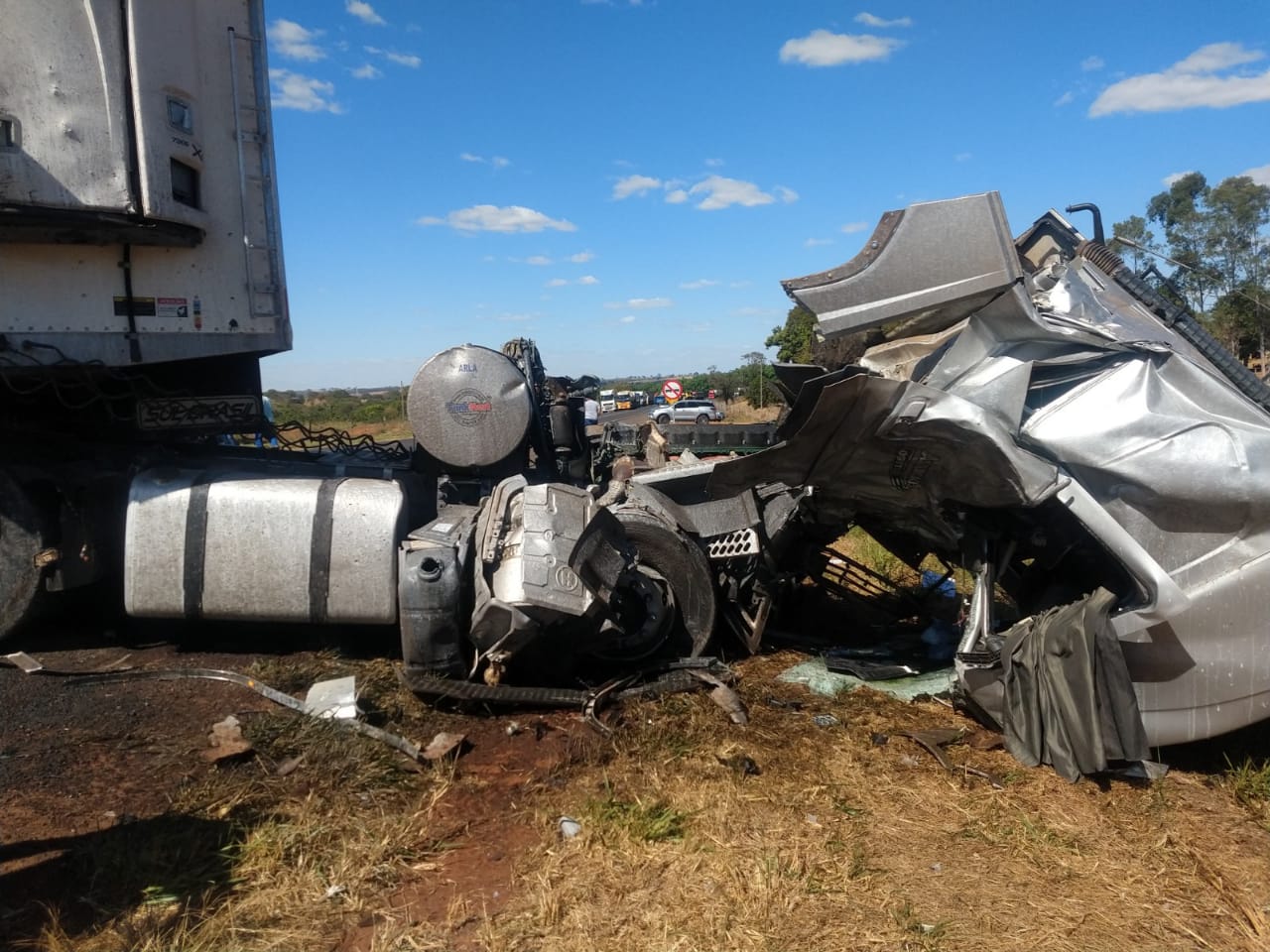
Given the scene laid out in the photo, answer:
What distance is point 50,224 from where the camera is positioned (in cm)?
468

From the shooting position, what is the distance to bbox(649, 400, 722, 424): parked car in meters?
36.5

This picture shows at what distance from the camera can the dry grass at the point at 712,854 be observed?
2.70 m

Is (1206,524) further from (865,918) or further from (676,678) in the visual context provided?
(676,678)

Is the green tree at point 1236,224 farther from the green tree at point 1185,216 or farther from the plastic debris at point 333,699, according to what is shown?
the plastic debris at point 333,699

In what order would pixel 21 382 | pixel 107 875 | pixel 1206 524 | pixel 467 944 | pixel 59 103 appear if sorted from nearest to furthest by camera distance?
pixel 467 944, pixel 107 875, pixel 1206 524, pixel 59 103, pixel 21 382

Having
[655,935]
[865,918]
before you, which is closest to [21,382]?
[655,935]

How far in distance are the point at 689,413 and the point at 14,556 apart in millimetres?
34540

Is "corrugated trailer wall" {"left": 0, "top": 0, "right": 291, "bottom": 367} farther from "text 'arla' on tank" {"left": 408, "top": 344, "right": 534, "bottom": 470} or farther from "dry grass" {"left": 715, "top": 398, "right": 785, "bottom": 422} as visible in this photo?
"dry grass" {"left": 715, "top": 398, "right": 785, "bottom": 422}

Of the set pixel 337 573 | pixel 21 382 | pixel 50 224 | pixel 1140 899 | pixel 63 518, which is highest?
pixel 50 224

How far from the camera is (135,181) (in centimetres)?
480

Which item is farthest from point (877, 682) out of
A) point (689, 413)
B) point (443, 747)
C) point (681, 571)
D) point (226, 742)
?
point (689, 413)

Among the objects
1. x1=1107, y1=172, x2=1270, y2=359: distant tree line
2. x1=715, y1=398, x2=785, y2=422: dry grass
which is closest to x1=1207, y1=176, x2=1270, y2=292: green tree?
x1=1107, y1=172, x2=1270, y2=359: distant tree line

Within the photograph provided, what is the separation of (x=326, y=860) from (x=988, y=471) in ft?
10.2

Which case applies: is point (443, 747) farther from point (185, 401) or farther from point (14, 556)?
point (185, 401)
